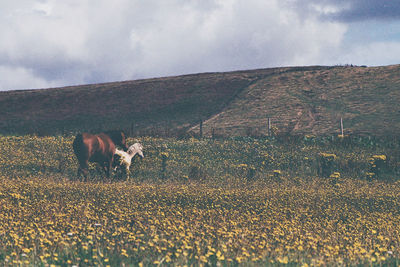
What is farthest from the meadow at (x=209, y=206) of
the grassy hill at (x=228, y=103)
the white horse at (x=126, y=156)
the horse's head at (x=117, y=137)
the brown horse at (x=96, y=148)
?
the grassy hill at (x=228, y=103)

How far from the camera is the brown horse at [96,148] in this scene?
17781 millimetres

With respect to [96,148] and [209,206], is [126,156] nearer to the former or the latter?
[96,148]

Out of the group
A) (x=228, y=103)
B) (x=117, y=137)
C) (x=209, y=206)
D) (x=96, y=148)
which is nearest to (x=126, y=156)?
(x=117, y=137)

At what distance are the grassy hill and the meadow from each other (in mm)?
9402

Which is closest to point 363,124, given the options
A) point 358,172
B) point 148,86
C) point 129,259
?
point 358,172

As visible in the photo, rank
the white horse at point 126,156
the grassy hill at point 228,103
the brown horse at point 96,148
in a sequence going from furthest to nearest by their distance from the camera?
1. the grassy hill at point 228,103
2. the white horse at point 126,156
3. the brown horse at point 96,148

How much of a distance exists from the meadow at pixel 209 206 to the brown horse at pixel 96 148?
59 centimetres

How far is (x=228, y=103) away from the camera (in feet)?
150

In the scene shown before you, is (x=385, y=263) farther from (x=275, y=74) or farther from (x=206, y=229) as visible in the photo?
(x=275, y=74)

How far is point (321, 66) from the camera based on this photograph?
54.9m

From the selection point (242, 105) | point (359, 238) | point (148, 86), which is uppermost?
point (148, 86)

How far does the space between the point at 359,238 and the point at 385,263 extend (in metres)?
1.92

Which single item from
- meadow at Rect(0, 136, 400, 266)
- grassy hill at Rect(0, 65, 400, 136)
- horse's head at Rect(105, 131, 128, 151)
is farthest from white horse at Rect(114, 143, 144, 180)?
grassy hill at Rect(0, 65, 400, 136)

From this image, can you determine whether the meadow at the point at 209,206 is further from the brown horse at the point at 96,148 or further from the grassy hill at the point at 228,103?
the grassy hill at the point at 228,103
